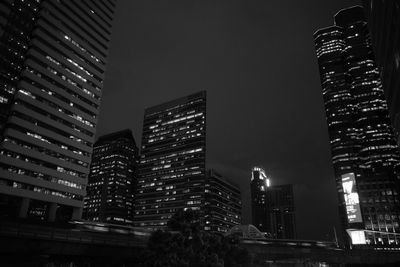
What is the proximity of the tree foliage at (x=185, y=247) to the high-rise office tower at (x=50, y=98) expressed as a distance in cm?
6823

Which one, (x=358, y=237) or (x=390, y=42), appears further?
(x=358, y=237)

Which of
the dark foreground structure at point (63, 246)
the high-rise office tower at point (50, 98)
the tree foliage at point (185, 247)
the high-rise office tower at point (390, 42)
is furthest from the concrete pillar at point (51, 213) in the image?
the high-rise office tower at point (390, 42)

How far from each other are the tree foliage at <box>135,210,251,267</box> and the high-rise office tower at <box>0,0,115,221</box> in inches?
2686

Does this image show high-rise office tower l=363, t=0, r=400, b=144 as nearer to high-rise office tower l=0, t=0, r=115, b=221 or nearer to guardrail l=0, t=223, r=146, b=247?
guardrail l=0, t=223, r=146, b=247

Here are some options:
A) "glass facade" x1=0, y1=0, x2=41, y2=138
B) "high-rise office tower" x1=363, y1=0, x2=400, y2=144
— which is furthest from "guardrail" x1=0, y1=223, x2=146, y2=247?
"glass facade" x1=0, y1=0, x2=41, y2=138

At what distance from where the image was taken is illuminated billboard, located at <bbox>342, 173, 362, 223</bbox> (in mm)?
104562

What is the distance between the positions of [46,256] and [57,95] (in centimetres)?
8127

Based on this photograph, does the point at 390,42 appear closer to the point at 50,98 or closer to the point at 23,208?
the point at 50,98

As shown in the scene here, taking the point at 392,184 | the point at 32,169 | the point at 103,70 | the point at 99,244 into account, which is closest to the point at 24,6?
the point at 103,70

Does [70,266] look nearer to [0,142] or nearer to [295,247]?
[295,247]

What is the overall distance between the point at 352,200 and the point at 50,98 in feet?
343

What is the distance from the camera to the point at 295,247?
6888 cm

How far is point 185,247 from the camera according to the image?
3809 centimetres

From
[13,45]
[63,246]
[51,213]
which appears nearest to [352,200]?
[51,213]
